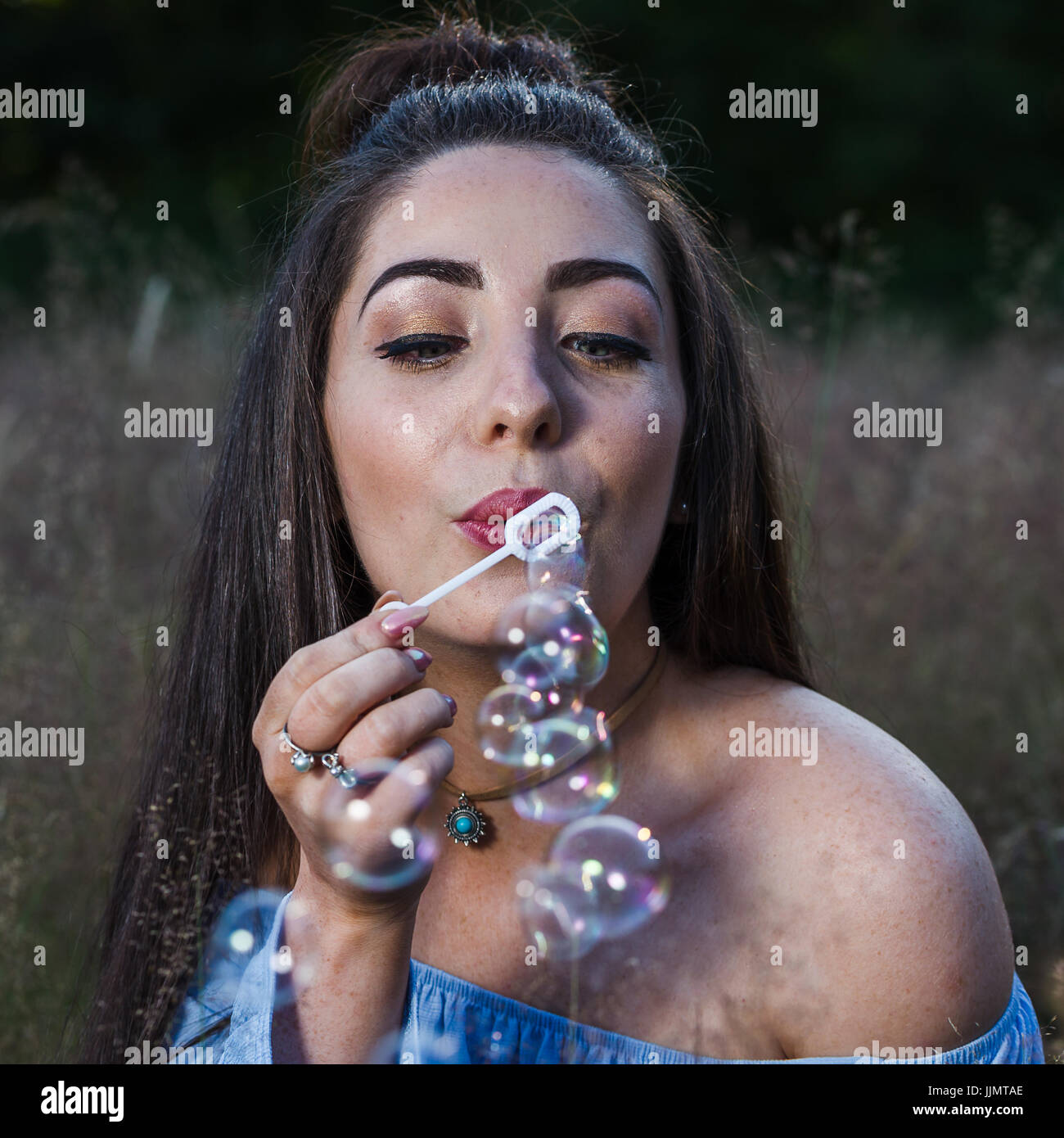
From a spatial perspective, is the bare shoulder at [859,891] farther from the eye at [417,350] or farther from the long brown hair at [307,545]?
the eye at [417,350]

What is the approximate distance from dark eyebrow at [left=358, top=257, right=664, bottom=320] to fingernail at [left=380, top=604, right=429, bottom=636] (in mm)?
551

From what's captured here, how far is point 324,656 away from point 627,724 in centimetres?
67

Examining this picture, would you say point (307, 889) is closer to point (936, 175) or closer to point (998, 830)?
point (998, 830)

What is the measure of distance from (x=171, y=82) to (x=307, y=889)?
35.2 feet

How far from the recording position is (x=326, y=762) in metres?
1.45

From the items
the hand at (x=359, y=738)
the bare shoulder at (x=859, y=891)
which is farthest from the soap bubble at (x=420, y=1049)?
the bare shoulder at (x=859, y=891)

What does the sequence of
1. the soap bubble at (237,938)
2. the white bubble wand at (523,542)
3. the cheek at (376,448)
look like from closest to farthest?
the white bubble wand at (523,542) → the cheek at (376,448) → the soap bubble at (237,938)

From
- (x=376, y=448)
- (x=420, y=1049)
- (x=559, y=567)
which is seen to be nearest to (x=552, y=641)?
(x=559, y=567)

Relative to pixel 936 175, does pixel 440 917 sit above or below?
below

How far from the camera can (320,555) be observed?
1947 millimetres

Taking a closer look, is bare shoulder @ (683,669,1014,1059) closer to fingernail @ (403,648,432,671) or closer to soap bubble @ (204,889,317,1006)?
fingernail @ (403,648,432,671)

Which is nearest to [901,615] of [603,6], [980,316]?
[980,316]

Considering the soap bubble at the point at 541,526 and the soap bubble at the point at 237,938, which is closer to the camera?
the soap bubble at the point at 541,526

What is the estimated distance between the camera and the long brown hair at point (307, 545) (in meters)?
1.95
